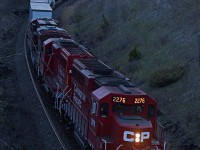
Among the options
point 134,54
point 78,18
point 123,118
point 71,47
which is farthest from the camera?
point 78,18

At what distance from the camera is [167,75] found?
78.1 feet

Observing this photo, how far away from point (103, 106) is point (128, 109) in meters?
0.91

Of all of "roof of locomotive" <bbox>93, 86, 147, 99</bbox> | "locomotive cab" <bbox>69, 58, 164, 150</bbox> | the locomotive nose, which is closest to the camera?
the locomotive nose

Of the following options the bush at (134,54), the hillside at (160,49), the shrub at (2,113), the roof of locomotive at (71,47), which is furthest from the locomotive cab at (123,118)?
the bush at (134,54)

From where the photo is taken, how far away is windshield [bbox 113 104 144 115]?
15.3m

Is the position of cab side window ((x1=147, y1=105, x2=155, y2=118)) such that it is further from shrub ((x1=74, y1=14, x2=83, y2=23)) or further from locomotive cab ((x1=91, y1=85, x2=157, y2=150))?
shrub ((x1=74, y1=14, x2=83, y2=23))

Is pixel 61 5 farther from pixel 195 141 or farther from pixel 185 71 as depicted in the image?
pixel 195 141

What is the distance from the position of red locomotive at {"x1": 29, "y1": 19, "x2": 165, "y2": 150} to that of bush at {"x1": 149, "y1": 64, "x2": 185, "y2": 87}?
4.46m

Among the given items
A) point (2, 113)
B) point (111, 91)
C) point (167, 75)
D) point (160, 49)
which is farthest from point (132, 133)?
point (160, 49)

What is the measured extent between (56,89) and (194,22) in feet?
37.2

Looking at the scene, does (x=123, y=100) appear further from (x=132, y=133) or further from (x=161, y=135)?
(x=161, y=135)

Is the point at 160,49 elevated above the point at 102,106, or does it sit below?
above

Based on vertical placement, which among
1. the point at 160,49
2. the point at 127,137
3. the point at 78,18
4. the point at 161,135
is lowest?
the point at 161,135

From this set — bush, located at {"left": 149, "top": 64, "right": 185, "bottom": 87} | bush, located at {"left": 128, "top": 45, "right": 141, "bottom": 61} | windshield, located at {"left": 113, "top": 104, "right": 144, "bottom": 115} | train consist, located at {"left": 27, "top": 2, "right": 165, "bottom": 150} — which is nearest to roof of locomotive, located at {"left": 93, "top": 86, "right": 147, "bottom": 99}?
train consist, located at {"left": 27, "top": 2, "right": 165, "bottom": 150}
